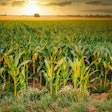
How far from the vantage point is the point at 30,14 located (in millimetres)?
4520

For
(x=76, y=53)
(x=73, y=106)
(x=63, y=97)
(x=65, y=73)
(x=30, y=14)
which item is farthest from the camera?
(x=30, y=14)

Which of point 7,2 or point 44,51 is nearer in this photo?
point 44,51

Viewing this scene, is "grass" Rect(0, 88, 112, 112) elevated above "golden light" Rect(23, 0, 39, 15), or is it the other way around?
"golden light" Rect(23, 0, 39, 15)

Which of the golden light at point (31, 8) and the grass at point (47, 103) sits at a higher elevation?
the golden light at point (31, 8)

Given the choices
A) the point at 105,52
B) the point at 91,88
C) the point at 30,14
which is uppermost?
the point at 30,14

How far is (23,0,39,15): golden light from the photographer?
4523 millimetres

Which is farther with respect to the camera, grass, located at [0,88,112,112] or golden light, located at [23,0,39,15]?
golden light, located at [23,0,39,15]

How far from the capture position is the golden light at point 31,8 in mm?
4523

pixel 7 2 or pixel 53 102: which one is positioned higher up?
pixel 7 2

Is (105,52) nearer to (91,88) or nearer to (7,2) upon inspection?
(91,88)

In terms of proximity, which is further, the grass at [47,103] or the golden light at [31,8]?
the golden light at [31,8]

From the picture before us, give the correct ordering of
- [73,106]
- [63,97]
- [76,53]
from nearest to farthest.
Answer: [73,106] → [63,97] → [76,53]

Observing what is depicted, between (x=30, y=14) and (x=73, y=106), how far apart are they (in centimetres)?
246

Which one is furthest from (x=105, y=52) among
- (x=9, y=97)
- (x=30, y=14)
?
(x=30, y=14)
